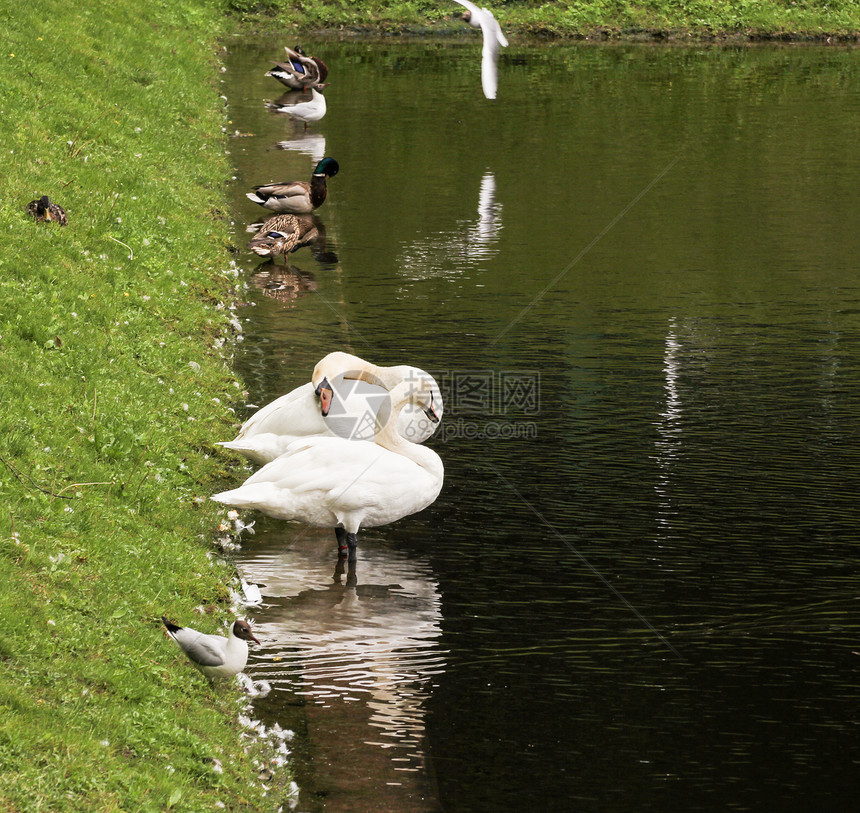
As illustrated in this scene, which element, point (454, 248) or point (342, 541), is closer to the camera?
point (342, 541)

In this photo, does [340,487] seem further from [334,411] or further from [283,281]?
[283,281]

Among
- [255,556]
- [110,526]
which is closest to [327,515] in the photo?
[255,556]

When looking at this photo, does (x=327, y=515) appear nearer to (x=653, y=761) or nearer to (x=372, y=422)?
(x=372, y=422)

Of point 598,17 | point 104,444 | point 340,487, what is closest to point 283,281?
point 104,444

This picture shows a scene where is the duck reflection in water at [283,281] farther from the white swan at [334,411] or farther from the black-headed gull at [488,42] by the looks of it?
the white swan at [334,411]

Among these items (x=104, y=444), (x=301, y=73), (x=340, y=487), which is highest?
(x=301, y=73)

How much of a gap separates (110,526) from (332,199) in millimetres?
12238

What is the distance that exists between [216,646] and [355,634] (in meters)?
1.48

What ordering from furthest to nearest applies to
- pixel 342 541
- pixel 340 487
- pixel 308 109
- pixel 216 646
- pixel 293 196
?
pixel 308 109
pixel 293 196
pixel 342 541
pixel 340 487
pixel 216 646

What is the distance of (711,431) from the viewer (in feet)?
38.9

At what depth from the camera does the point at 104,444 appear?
30.8 feet

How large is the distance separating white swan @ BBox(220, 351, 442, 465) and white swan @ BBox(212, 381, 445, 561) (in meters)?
0.48

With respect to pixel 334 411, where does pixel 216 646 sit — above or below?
below

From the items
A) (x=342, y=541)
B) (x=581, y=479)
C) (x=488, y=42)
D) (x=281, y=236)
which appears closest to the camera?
(x=342, y=541)
